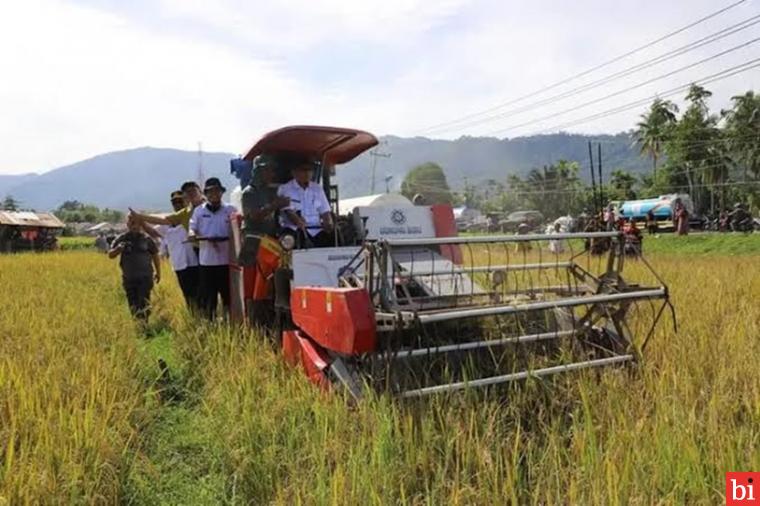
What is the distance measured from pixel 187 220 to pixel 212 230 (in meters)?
0.80

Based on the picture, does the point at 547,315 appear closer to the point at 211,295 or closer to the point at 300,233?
the point at 300,233

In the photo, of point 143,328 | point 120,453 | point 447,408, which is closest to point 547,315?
point 447,408

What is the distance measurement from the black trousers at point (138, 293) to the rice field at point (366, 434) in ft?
7.56

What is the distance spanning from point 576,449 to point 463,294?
1.78 meters

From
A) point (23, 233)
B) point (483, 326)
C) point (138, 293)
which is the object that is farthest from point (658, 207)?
point (483, 326)

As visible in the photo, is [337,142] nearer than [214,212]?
Yes

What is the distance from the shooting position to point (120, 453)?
3107 mm

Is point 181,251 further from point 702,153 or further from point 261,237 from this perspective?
point 702,153

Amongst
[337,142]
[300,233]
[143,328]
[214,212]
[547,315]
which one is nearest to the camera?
[547,315]

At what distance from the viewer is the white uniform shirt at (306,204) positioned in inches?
223

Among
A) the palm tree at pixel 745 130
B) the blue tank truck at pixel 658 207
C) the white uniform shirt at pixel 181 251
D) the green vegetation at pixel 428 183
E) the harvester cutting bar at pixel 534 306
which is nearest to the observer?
the harvester cutting bar at pixel 534 306

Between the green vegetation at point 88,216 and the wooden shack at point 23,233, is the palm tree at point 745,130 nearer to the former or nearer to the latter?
the wooden shack at point 23,233

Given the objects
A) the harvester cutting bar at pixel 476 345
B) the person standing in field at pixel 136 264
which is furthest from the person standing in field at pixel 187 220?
the harvester cutting bar at pixel 476 345

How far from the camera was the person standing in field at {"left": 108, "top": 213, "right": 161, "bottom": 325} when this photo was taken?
715 centimetres
